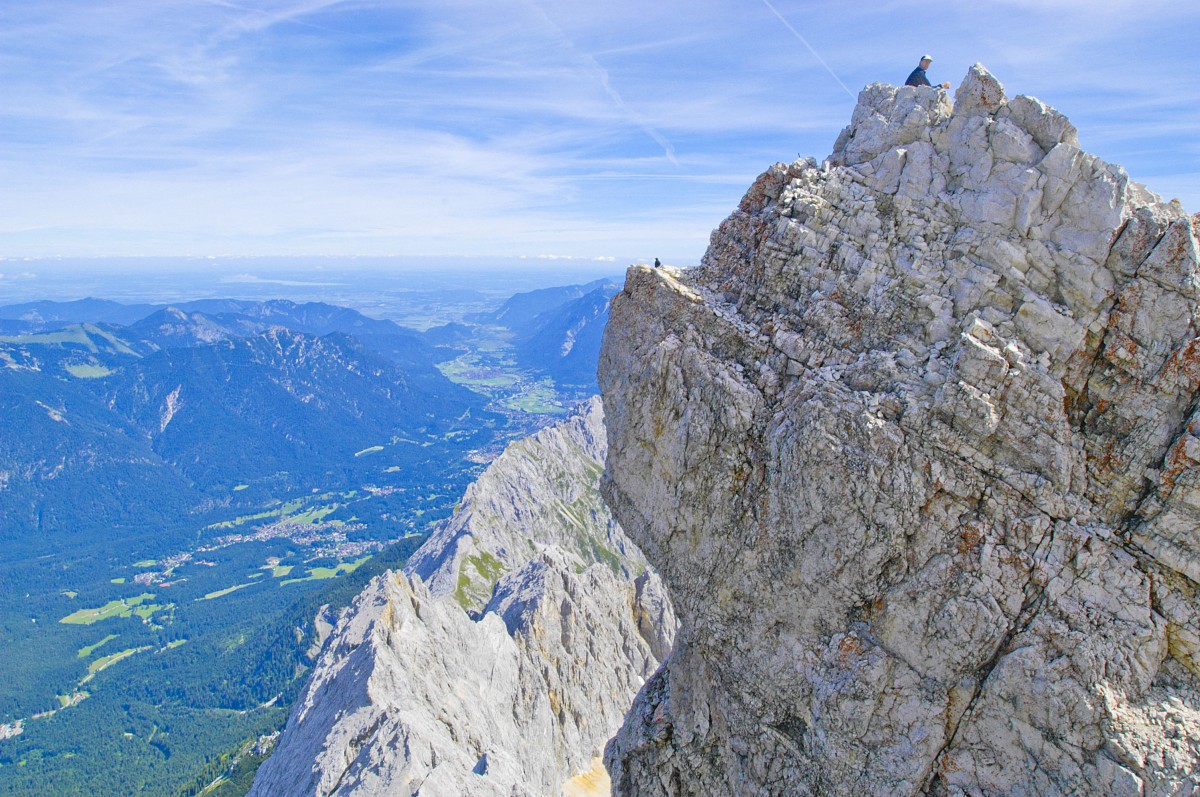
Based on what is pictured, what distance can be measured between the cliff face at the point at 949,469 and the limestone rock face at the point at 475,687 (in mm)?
30060

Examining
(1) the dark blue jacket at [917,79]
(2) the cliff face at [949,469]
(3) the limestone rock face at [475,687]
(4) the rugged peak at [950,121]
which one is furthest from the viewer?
(3) the limestone rock face at [475,687]

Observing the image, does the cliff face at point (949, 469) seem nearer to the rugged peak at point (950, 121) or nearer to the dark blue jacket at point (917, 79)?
the rugged peak at point (950, 121)

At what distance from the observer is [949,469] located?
17453 mm

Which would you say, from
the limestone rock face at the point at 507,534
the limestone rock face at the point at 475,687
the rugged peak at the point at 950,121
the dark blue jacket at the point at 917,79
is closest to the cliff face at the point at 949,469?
the rugged peak at the point at 950,121

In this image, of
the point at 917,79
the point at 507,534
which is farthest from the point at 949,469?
the point at 507,534

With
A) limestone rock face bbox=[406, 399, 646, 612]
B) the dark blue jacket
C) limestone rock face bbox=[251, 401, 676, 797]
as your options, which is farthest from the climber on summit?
limestone rock face bbox=[406, 399, 646, 612]

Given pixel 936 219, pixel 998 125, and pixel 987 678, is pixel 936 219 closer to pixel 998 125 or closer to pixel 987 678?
pixel 998 125

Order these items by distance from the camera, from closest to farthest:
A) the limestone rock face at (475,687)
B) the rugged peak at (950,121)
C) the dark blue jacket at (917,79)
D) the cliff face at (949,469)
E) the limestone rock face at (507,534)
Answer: the cliff face at (949,469), the rugged peak at (950,121), the dark blue jacket at (917,79), the limestone rock face at (475,687), the limestone rock face at (507,534)

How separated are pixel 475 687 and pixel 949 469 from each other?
58736 mm

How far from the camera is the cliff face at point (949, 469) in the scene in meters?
16.0

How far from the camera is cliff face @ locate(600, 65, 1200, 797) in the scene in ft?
52.6

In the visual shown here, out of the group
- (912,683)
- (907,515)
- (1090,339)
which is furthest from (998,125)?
(912,683)

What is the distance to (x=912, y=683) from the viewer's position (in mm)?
18125

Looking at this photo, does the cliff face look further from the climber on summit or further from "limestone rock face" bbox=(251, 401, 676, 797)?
"limestone rock face" bbox=(251, 401, 676, 797)
